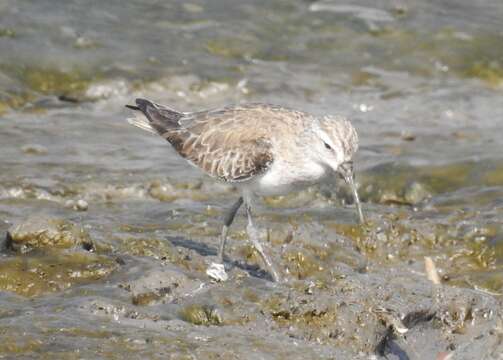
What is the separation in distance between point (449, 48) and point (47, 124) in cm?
699

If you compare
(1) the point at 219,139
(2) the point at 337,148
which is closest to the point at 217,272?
(1) the point at 219,139

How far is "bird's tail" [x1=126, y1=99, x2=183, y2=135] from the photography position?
11109 mm

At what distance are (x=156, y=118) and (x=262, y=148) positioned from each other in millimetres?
1506

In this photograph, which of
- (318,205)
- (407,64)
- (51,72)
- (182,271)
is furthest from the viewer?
(407,64)

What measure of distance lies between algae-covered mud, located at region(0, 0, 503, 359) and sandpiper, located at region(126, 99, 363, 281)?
73cm

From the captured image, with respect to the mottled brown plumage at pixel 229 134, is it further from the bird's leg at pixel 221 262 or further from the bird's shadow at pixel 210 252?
the bird's shadow at pixel 210 252

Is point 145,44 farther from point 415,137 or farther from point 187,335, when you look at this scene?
point 187,335

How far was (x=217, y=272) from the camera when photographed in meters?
9.86

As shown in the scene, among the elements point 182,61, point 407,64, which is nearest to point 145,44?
point 182,61

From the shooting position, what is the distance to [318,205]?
12547 millimetres

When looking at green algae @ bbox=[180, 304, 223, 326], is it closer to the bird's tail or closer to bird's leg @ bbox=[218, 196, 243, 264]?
bird's leg @ bbox=[218, 196, 243, 264]

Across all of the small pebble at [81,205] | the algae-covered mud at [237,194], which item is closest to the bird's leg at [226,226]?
the algae-covered mud at [237,194]

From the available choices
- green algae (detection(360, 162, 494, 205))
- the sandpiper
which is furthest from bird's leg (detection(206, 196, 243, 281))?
green algae (detection(360, 162, 494, 205))

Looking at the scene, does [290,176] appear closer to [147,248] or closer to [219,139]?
[219,139]
